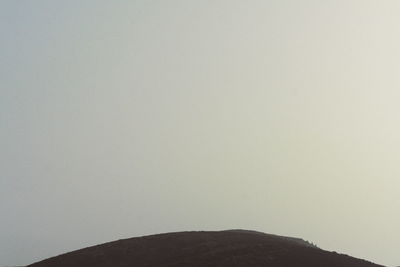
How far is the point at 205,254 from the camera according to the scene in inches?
31.2

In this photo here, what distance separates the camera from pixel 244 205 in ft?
5.26

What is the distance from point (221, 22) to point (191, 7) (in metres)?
0.11

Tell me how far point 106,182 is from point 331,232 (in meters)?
0.77

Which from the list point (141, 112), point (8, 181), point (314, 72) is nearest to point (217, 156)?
point (141, 112)

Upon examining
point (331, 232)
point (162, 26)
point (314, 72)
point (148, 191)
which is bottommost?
point (331, 232)

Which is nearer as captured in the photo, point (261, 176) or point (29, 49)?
point (29, 49)

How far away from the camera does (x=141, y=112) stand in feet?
5.08

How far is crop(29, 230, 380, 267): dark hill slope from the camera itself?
774 mm

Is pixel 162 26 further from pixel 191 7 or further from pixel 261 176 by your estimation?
pixel 261 176

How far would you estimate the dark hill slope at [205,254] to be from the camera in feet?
2.54

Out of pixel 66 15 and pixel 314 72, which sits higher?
pixel 66 15

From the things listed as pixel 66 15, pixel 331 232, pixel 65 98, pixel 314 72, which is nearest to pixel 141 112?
pixel 65 98

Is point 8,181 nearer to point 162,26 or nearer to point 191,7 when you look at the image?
point 162,26

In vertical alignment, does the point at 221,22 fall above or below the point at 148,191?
above
